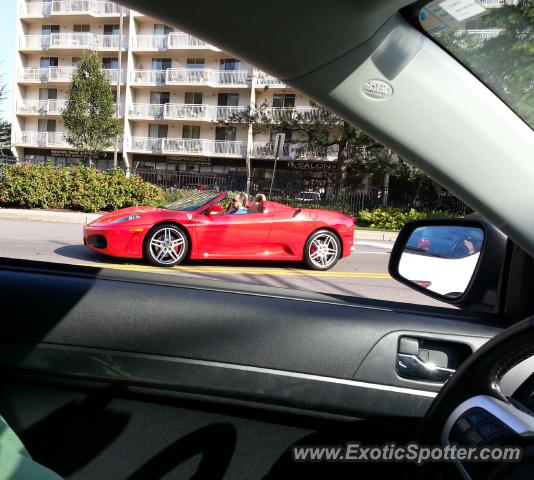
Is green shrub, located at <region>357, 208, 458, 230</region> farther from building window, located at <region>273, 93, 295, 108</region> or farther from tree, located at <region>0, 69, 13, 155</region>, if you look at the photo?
tree, located at <region>0, 69, 13, 155</region>

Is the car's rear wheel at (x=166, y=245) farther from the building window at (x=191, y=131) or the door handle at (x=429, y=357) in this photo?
the building window at (x=191, y=131)

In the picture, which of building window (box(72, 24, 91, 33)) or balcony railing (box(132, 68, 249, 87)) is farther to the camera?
building window (box(72, 24, 91, 33))

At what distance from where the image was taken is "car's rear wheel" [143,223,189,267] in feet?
24.6

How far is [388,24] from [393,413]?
1.21 metres

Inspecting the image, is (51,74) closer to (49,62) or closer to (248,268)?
(49,62)

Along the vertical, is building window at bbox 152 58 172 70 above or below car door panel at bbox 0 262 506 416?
above

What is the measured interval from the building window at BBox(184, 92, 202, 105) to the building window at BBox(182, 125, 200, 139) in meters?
1.90

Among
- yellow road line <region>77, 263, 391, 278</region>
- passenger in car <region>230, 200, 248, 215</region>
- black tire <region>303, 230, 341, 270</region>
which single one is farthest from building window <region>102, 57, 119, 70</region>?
yellow road line <region>77, 263, 391, 278</region>

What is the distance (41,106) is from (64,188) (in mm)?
28078

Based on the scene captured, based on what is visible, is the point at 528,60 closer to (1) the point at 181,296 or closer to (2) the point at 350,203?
(1) the point at 181,296

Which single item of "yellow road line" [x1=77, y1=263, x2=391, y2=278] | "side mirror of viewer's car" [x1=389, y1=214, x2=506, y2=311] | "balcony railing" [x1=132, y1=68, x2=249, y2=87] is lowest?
"yellow road line" [x1=77, y1=263, x2=391, y2=278]

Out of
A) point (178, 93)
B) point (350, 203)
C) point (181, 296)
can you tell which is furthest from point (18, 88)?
point (181, 296)

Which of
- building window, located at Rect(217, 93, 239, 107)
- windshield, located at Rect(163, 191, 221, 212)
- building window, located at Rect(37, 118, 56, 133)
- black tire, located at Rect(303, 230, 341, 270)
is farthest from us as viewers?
building window, located at Rect(37, 118, 56, 133)

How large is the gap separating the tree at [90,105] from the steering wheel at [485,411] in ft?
106
